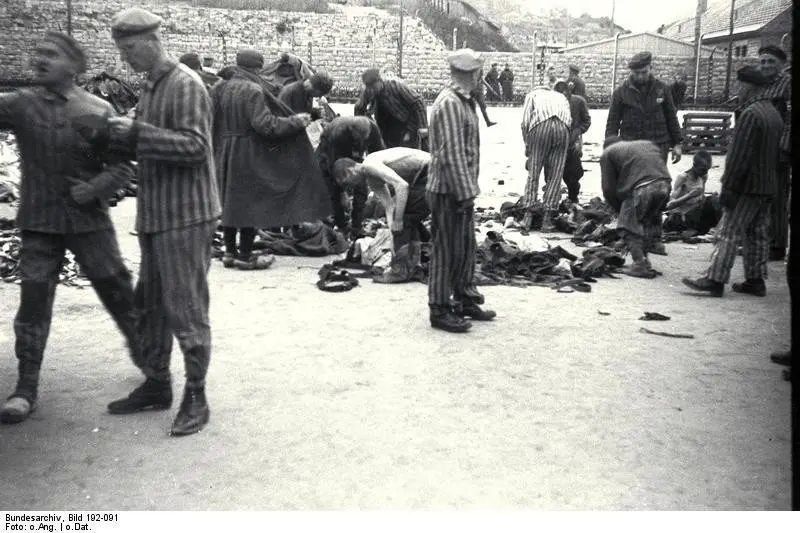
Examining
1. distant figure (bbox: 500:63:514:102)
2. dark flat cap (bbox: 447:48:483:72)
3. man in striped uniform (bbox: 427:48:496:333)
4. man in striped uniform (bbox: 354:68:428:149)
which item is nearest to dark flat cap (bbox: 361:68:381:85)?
man in striped uniform (bbox: 354:68:428:149)

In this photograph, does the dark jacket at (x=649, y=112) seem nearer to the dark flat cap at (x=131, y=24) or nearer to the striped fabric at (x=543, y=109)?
the striped fabric at (x=543, y=109)

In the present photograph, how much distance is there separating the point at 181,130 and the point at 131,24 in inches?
18.9

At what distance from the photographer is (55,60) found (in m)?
4.07

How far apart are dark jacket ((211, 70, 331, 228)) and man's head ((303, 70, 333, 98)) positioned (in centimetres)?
114

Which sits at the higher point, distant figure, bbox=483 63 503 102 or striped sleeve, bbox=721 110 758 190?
distant figure, bbox=483 63 503 102

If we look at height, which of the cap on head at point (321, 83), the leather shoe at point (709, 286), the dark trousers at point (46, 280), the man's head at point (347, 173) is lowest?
the leather shoe at point (709, 286)

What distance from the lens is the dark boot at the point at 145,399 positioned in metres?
4.31

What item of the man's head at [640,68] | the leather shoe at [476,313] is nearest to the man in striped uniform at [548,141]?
the man's head at [640,68]

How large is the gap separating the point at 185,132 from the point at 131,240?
5.57 metres

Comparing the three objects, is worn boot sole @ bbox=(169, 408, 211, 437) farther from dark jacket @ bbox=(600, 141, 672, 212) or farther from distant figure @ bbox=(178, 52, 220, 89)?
distant figure @ bbox=(178, 52, 220, 89)

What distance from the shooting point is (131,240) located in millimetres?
9102

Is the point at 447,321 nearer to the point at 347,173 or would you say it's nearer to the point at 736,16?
the point at 347,173

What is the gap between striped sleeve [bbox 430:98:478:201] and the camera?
5699 mm

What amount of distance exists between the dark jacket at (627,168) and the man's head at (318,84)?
287 centimetres
